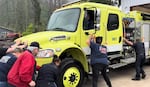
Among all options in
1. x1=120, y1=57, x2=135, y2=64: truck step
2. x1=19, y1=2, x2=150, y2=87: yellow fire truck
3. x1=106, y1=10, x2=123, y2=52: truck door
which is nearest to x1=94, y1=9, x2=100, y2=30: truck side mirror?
x1=19, y1=2, x2=150, y2=87: yellow fire truck

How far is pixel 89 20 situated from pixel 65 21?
75cm

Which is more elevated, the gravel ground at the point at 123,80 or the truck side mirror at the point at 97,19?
the truck side mirror at the point at 97,19

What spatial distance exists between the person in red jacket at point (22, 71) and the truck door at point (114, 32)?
4.82 meters

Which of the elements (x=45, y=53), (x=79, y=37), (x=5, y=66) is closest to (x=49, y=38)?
(x=45, y=53)

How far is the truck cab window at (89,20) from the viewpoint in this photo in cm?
895

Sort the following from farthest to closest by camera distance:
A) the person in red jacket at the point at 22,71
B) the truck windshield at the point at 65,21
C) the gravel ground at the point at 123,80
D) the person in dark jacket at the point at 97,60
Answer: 1. the gravel ground at the point at 123,80
2. the truck windshield at the point at 65,21
3. the person in dark jacket at the point at 97,60
4. the person in red jacket at the point at 22,71

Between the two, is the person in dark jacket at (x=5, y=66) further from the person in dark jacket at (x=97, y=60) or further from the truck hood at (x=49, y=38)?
the person in dark jacket at (x=97, y=60)

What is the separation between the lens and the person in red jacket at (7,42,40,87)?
16.8 feet

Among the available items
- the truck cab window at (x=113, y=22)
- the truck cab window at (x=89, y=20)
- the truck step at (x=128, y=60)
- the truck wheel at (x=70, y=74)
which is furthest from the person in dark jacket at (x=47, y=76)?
the truck step at (x=128, y=60)

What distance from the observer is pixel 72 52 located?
28.4 ft

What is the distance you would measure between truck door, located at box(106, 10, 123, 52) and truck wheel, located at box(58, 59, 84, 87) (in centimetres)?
179

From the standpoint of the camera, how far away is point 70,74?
320 inches

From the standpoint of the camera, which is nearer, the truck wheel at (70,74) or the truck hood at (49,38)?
the truck wheel at (70,74)

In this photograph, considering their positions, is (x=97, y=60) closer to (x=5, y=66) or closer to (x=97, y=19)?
(x=97, y=19)
